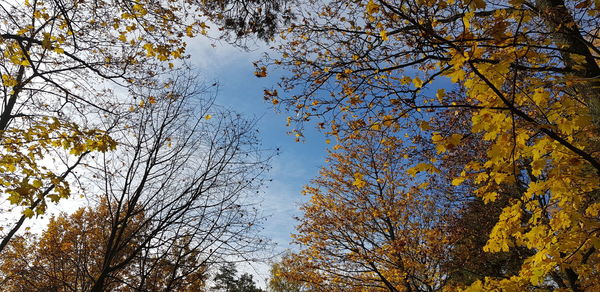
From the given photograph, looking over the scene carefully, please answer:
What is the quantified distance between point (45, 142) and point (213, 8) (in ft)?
11.2

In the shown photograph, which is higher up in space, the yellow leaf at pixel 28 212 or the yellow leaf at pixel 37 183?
the yellow leaf at pixel 37 183

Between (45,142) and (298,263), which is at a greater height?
(45,142)

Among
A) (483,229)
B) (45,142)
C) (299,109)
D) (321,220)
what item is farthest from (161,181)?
(483,229)

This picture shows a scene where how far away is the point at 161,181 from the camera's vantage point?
5.44 meters

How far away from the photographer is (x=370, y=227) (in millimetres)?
7957

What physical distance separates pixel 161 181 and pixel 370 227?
17.2ft

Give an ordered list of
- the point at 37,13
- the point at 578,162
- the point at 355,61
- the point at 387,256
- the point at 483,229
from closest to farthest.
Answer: the point at 578,162 < the point at 355,61 < the point at 37,13 < the point at 387,256 < the point at 483,229

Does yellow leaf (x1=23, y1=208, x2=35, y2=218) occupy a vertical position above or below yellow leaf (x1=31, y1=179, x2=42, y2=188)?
below

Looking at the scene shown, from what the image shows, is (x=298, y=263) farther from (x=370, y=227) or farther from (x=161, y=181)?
(x=161, y=181)

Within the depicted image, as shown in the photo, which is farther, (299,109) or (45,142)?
(45,142)

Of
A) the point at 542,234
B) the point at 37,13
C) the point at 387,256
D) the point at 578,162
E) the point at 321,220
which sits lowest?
the point at 542,234

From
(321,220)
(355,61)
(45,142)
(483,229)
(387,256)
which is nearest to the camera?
(355,61)

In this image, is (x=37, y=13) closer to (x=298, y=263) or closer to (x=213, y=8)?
(x=213, y=8)

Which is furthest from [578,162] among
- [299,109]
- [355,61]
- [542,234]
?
[299,109]
